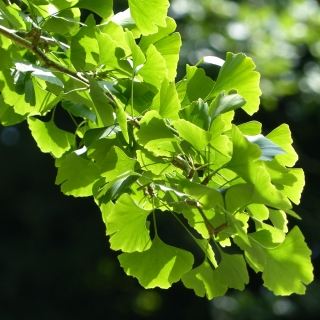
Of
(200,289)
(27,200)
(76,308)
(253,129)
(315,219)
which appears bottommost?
(76,308)

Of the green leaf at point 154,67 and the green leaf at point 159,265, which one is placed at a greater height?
the green leaf at point 154,67

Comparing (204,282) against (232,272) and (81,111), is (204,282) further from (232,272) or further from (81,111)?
(81,111)

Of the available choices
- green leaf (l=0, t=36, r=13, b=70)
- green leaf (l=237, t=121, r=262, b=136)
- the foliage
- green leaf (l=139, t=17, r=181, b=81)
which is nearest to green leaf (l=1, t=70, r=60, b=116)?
green leaf (l=0, t=36, r=13, b=70)

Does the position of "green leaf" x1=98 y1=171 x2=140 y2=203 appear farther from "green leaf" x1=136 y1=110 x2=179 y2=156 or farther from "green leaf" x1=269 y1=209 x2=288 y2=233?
"green leaf" x1=269 y1=209 x2=288 y2=233

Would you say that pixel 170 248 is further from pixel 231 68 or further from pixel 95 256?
pixel 95 256

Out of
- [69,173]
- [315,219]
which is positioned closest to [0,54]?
[69,173]

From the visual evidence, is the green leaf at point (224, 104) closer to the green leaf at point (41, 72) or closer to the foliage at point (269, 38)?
the green leaf at point (41, 72)

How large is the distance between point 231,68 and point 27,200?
403cm

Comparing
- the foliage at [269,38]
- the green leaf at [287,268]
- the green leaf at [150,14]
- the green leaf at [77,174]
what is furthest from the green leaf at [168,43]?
the foliage at [269,38]

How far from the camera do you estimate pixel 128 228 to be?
63 centimetres

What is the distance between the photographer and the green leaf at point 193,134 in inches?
21.8

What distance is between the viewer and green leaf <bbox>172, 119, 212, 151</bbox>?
21.8 inches

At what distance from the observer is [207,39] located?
14.1 feet

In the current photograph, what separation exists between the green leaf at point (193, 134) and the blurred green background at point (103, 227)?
3.54m
